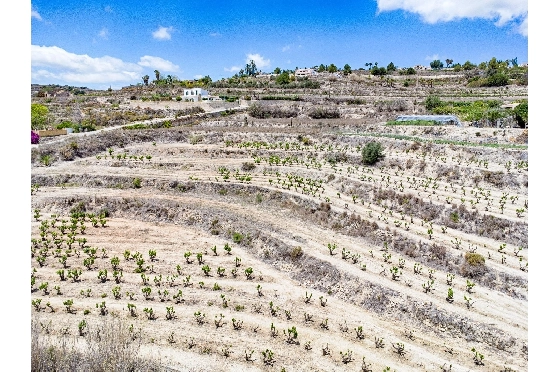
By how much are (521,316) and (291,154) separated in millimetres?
25001

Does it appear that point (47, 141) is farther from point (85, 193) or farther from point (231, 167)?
point (231, 167)

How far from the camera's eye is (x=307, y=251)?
19469 mm

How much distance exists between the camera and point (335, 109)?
60688 mm

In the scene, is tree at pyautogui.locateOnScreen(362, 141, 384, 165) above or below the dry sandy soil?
above

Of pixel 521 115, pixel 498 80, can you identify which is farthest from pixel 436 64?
pixel 521 115

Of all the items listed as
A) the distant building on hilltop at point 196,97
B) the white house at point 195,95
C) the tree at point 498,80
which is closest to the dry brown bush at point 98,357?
the distant building on hilltop at point 196,97

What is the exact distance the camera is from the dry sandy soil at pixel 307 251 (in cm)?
1327

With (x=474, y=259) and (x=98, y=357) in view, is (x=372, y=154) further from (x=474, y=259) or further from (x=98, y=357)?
(x=98, y=357)

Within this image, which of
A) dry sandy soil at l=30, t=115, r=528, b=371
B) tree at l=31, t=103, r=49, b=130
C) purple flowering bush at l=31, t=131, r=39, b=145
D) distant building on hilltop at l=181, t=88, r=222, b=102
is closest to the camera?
dry sandy soil at l=30, t=115, r=528, b=371

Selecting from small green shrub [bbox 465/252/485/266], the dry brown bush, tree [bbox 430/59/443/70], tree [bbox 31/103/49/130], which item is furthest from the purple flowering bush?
tree [bbox 430/59/443/70]

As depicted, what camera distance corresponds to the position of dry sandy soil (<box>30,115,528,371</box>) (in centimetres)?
1327

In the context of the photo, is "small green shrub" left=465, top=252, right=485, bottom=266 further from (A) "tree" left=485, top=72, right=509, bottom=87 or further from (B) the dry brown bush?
(A) "tree" left=485, top=72, right=509, bottom=87

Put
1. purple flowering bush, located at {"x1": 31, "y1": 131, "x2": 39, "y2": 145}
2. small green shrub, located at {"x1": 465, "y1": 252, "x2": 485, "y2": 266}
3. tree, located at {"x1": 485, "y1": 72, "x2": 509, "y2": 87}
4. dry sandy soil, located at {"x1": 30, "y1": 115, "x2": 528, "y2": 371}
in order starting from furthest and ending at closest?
tree, located at {"x1": 485, "y1": 72, "x2": 509, "y2": 87}
purple flowering bush, located at {"x1": 31, "y1": 131, "x2": 39, "y2": 145}
small green shrub, located at {"x1": 465, "y1": 252, "x2": 485, "y2": 266}
dry sandy soil, located at {"x1": 30, "y1": 115, "x2": 528, "y2": 371}
